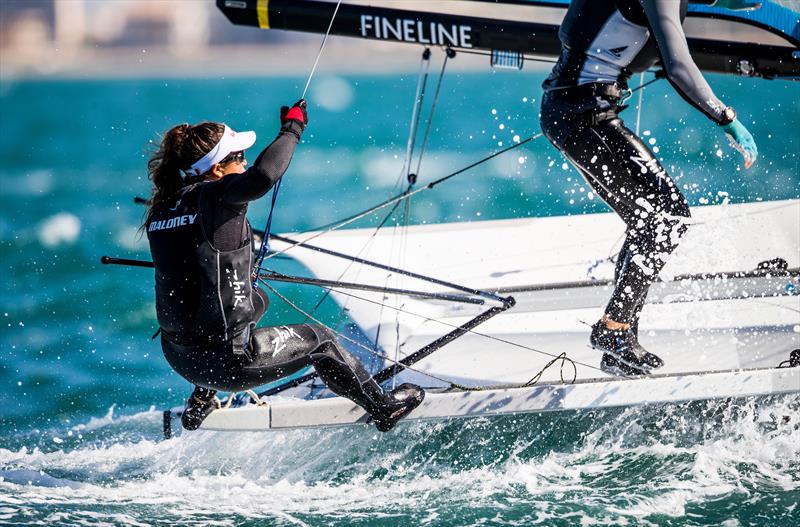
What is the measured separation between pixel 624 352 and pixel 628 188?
61 cm

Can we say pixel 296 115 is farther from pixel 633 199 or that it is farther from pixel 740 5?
pixel 740 5

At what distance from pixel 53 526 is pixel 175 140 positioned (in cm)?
128

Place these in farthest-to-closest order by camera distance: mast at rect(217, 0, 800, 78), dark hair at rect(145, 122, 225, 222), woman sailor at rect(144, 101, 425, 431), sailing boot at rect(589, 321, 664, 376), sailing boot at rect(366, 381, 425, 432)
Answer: mast at rect(217, 0, 800, 78) → sailing boot at rect(589, 321, 664, 376) → sailing boot at rect(366, 381, 425, 432) → dark hair at rect(145, 122, 225, 222) → woman sailor at rect(144, 101, 425, 431)

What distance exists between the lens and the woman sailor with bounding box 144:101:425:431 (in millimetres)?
3328

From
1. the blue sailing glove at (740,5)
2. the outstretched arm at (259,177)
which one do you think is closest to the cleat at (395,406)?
the outstretched arm at (259,177)

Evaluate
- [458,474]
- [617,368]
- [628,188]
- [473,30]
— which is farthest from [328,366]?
[473,30]

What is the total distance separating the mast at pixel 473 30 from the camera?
4566 millimetres

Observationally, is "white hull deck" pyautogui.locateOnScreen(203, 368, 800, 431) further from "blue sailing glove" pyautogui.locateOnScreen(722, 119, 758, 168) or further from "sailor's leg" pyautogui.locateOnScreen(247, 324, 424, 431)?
"blue sailing glove" pyautogui.locateOnScreen(722, 119, 758, 168)

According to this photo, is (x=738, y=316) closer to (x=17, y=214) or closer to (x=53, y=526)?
(x=53, y=526)

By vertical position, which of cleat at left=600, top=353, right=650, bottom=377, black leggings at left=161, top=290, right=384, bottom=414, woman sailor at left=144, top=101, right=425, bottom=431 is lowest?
cleat at left=600, top=353, right=650, bottom=377

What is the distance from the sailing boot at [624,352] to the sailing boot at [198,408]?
1426 mm

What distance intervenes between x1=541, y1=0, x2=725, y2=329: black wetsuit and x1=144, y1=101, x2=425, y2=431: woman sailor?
1.08 m

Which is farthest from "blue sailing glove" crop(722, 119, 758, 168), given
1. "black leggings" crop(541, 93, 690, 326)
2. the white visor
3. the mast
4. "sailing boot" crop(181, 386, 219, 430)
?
"sailing boot" crop(181, 386, 219, 430)

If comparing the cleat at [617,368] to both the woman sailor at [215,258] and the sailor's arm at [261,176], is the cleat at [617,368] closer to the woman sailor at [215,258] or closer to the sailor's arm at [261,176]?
the woman sailor at [215,258]
